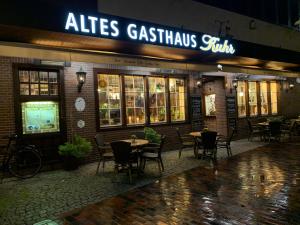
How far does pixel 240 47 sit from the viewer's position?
10.1m

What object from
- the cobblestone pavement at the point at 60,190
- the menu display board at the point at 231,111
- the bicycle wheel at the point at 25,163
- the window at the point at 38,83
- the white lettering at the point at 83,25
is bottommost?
the cobblestone pavement at the point at 60,190

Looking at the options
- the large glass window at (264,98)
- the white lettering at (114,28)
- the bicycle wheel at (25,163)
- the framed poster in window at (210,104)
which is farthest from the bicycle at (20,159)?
the large glass window at (264,98)

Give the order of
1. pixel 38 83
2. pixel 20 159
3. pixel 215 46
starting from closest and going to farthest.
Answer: pixel 20 159, pixel 38 83, pixel 215 46

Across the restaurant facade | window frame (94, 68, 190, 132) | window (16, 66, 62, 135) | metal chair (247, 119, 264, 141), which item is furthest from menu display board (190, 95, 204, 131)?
window (16, 66, 62, 135)

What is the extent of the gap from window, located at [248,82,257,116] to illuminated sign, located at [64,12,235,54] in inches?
214

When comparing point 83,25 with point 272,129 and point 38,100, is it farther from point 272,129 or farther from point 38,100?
point 272,129

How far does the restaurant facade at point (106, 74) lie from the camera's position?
19.2ft

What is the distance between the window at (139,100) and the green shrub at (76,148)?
3.54 ft

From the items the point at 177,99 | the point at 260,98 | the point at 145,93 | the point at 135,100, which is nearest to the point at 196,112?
the point at 177,99

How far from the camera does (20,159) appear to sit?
7.29 metres

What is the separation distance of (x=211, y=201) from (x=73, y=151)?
13.8ft

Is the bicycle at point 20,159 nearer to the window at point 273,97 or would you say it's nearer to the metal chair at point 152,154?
the metal chair at point 152,154

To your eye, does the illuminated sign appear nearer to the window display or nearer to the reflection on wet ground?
the window display

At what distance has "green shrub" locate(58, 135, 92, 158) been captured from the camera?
7.53 meters
